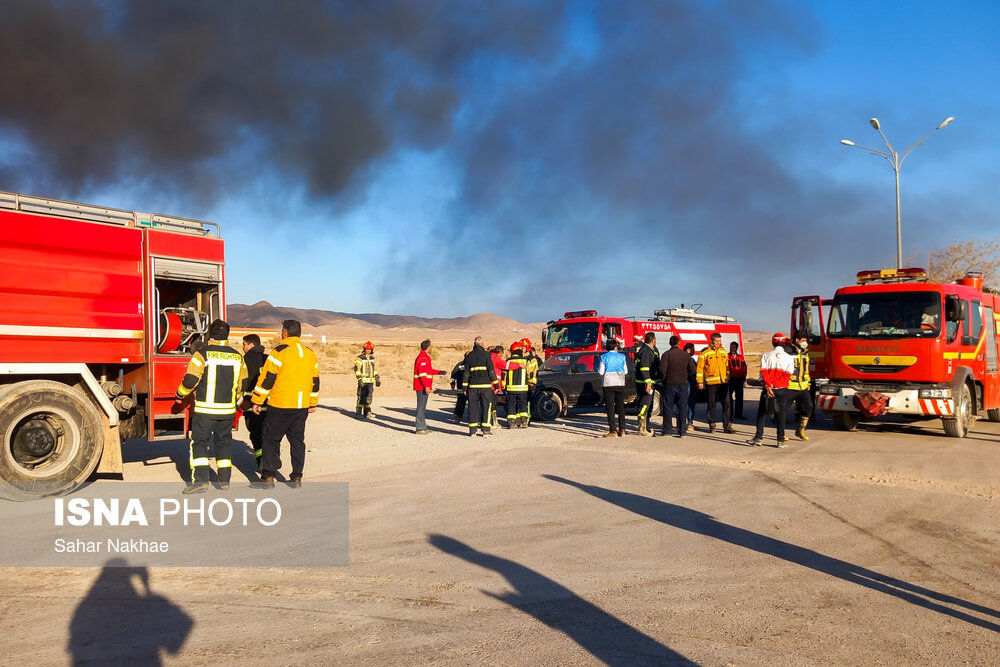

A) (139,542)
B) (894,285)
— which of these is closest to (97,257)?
(139,542)

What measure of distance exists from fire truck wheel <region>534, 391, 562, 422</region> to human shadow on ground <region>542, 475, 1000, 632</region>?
8143 millimetres

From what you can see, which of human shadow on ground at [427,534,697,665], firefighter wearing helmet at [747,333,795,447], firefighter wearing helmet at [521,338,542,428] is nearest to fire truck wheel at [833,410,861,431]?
firefighter wearing helmet at [747,333,795,447]

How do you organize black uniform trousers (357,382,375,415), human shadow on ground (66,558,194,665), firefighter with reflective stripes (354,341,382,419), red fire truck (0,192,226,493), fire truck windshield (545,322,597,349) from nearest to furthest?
1. human shadow on ground (66,558,194,665)
2. red fire truck (0,192,226,493)
3. firefighter with reflective stripes (354,341,382,419)
4. black uniform trousers (357,382,375,415)
5. fire truck windshield (545,322,597,349)

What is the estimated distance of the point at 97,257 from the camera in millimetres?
9195

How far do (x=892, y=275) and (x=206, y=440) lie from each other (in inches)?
545

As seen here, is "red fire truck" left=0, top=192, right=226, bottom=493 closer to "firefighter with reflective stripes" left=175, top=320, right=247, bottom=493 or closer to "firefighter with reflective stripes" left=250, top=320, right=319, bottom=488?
"firefighter with reflective stripes" left=175, top=320, right=247, bottom=493

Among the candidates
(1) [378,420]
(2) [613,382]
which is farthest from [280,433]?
(1) [378,420]

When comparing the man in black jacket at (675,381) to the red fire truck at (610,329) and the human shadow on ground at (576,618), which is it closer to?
the red fire truck at (610,329)

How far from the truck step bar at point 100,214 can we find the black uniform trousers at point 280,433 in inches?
121

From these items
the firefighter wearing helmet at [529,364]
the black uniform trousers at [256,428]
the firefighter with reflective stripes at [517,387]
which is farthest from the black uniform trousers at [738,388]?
the black uniform trousers at [256,428]

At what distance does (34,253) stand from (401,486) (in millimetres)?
4936

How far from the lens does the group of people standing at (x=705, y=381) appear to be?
1330 cm

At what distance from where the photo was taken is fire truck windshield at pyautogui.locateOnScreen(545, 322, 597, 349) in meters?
20.6

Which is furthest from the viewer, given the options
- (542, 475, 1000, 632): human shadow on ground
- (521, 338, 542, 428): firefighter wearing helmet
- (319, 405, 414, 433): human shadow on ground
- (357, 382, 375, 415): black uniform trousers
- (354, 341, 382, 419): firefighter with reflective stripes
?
(357, 382, 375, 415): black uniform trousers
